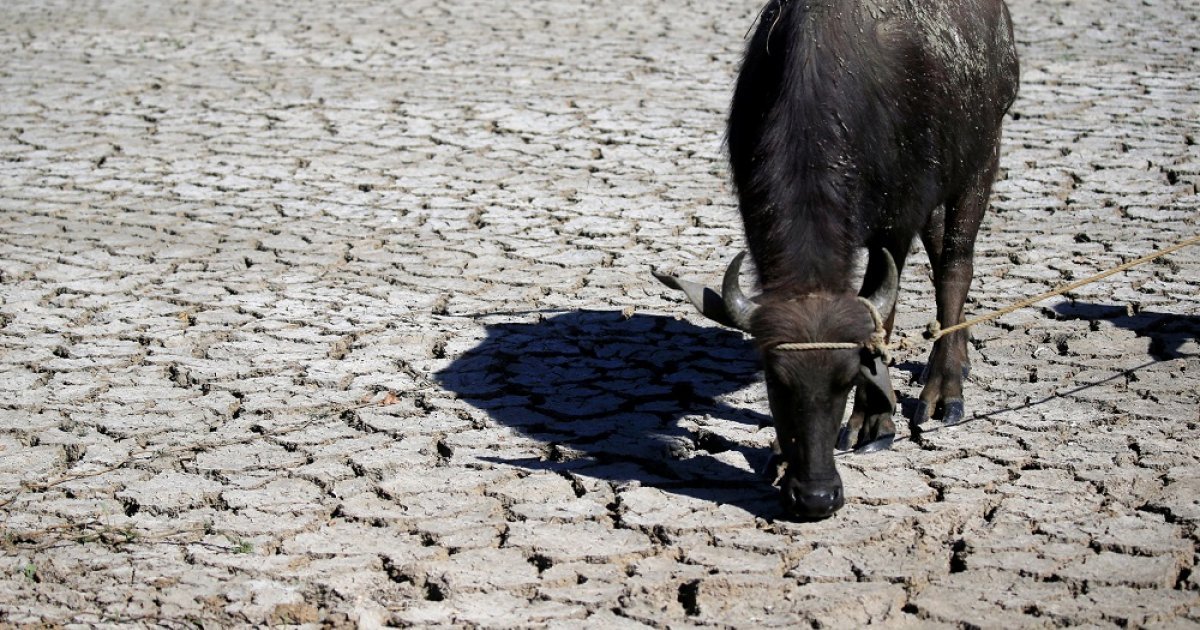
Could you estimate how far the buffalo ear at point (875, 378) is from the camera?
4375mm

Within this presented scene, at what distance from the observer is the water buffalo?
4.39 meters

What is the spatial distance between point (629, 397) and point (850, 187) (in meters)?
1.59

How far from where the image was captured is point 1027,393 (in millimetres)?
5848

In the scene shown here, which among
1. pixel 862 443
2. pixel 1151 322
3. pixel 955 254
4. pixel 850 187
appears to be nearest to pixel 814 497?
pixel 862 443

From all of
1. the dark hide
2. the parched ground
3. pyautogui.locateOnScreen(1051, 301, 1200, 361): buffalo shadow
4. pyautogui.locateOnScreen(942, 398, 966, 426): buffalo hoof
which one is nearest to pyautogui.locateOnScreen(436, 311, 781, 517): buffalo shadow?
the parched ground

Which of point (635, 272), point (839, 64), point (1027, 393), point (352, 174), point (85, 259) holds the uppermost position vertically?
point (839, 64)

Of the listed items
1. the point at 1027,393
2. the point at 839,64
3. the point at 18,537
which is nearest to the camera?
the point at 18,537

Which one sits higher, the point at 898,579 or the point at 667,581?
the point at 898,579

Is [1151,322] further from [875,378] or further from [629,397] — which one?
[875,378]

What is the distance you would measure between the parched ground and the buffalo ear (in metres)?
0.48

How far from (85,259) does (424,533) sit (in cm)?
397

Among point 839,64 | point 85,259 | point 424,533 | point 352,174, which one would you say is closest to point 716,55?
point 352,174

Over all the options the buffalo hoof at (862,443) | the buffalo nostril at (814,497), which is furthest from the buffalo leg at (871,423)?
the buffalo nostril at (814,497)

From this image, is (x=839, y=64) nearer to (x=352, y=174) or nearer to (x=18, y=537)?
(x=18, y=537)
